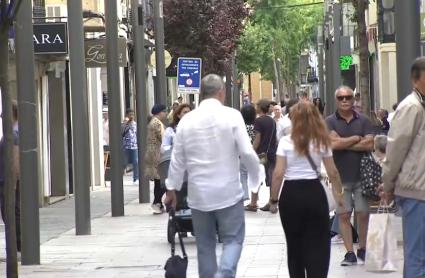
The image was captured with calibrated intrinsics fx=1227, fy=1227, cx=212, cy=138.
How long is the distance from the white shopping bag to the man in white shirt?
1896mm

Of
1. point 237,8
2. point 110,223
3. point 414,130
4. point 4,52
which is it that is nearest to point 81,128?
point 110,223

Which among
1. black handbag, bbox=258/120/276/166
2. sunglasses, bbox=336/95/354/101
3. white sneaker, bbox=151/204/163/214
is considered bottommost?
white sneaker, bbox=151/204/163/214

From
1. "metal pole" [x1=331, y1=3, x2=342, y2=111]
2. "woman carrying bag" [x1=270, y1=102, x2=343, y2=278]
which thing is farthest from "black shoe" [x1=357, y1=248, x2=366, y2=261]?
"metal pole" [x1=331, y1=3, x2=342, y2=111]

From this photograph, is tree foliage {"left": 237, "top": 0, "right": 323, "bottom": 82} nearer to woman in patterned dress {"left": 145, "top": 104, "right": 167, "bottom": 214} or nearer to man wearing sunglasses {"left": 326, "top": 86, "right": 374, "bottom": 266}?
woman in patterned dress {"left": 145, "top": 104, "right": 167, "bottom": 214}

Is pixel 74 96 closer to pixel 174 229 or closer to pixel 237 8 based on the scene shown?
pixel 174 229

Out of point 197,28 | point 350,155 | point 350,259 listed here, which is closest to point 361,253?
point 350,259

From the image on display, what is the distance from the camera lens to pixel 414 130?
28.6 ft

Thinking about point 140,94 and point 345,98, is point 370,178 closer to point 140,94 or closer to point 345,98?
point 345,98

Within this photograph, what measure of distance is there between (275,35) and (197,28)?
102 feet

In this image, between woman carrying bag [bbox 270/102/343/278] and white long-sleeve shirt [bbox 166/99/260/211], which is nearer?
white long-sleeve shirt [bbox 166/99/260/211]

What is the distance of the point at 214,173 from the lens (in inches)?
384

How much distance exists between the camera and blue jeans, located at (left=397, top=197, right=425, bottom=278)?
877cm

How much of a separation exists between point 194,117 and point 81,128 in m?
7.98

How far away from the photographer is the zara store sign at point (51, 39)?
21094 millimetres
